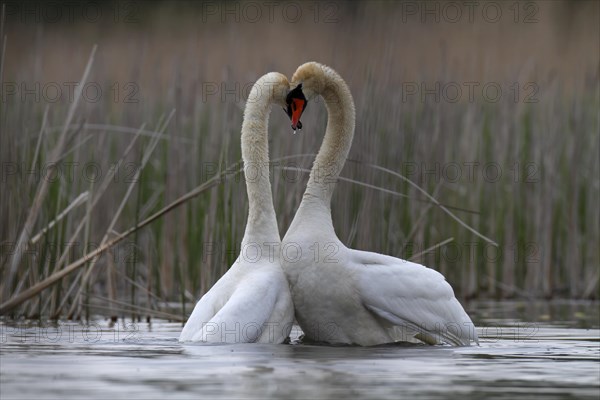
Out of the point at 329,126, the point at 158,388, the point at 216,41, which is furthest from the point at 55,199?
the point at 216,41

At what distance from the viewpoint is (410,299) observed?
9141mm

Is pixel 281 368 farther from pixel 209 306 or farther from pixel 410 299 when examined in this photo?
pixel 410 299

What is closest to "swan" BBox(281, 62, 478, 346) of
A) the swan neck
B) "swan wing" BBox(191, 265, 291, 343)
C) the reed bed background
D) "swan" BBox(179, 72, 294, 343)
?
"swan" BBox(179, 72, 294, 343)

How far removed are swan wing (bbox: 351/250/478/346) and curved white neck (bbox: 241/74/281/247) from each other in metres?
0.62

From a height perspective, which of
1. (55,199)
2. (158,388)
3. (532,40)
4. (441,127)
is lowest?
(158,388)

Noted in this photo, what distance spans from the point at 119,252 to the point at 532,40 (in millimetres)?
7533

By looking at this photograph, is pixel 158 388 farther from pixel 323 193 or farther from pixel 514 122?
pixel 514 122

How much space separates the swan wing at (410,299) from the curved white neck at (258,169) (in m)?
0.62

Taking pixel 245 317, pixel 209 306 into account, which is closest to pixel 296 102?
pixel 209 306

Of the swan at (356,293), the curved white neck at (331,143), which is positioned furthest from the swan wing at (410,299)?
the curved white neck at (331,143)

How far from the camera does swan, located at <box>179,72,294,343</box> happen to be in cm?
838

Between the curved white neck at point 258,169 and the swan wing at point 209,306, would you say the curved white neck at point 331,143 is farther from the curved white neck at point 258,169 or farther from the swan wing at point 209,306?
the swan wing at point 209,306

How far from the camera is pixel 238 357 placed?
25.5 feet

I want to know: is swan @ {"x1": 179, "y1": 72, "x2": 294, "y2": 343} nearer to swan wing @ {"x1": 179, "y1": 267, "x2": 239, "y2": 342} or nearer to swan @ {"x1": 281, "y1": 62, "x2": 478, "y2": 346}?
swan wing @ {"x1": 179, "y1": 267, "x2": 239, "y2": 342}
